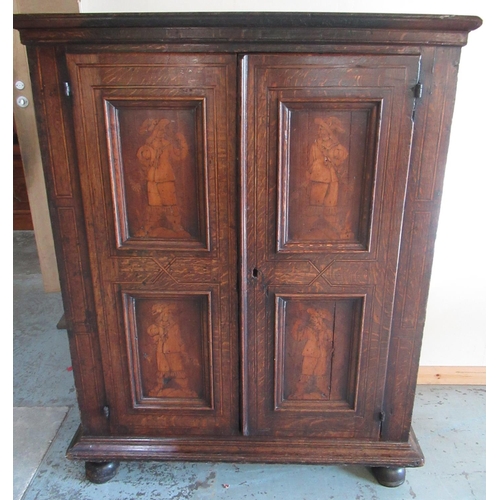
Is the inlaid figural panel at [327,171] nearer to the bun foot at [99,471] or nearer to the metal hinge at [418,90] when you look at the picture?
the metal hinge at [418,90]

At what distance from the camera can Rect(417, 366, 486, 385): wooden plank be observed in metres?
2.22

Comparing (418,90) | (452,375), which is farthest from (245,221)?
(452,375)

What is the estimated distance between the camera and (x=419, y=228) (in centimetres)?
141

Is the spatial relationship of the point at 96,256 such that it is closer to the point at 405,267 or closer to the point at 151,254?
the point at 151,254

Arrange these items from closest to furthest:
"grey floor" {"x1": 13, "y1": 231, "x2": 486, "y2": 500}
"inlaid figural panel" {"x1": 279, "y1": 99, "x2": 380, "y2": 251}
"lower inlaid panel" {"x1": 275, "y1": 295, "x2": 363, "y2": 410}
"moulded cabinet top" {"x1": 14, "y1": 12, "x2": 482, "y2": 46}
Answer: "moulded cabinet top" {"x1": 14, "y1": 12, "x2": 482, "y2": 46} → "inlaid figural panel" {"x1": 279, "y1": 99, "x2": 380, "y2": 251} → "lower inlaid panel" {"x1": 275, "y1": 295, "x2": 363, "y2": 410} → "grey floor" {"x1": 13, "y1": 231, "x2": 486, "y2": 500}

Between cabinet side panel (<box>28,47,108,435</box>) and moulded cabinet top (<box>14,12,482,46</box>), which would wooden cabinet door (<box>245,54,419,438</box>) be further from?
cabinet side panel (<box>28,47,108,435</box>)

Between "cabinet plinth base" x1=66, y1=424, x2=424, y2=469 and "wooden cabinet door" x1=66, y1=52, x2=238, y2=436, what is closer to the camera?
"wooden cabinet door" x1=66, y1=52, x2=238, y2=436

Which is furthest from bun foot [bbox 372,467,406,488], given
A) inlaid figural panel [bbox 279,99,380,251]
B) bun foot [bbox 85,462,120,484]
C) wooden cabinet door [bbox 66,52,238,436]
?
bun foot [bbox 85,462,120,484]

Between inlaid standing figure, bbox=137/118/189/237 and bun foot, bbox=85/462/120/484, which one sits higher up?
inlaid standing figure, bbox=137/118/189/237

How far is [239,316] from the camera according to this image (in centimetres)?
150

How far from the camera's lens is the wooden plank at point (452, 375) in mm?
2221

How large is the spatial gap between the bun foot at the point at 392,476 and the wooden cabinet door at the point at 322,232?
0.16 m

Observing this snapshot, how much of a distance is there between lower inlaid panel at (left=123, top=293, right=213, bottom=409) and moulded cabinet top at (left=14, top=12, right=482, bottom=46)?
0.80m

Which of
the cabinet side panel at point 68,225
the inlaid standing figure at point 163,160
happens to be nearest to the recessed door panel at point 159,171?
the inlaid standing figure at point 163,160
